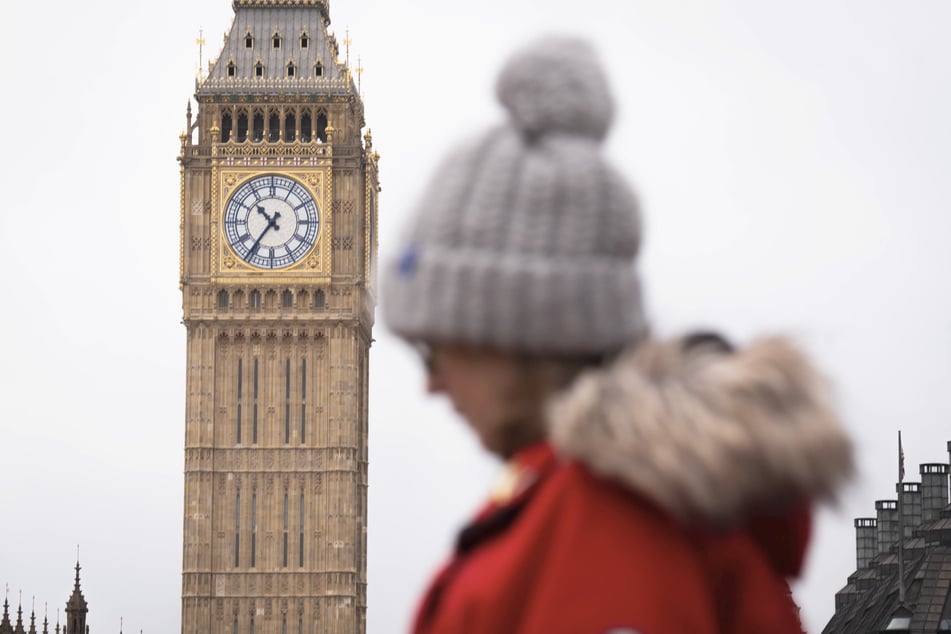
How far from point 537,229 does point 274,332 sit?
60.8 m

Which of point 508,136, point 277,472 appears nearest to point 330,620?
point 277,472

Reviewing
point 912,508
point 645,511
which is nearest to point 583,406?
point 645,511

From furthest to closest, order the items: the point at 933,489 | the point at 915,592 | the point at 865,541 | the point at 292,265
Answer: the point at 865,541 → the point at 933,489 → the point at 292,265 → the point at 915,592

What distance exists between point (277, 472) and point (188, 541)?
9.90 ft

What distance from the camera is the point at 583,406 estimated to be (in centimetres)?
350

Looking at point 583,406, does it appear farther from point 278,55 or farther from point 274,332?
point 278,55

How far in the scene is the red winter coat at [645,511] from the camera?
3.40 m

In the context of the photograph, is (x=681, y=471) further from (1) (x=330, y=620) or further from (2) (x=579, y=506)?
(1) (x=330, y=620)

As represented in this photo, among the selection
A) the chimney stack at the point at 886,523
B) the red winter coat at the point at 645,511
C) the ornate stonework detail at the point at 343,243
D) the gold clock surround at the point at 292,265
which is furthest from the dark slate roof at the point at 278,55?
the red winter coat at the point at 645,511

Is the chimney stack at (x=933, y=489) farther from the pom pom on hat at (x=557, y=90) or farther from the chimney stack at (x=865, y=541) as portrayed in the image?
the pom pom on hat at (x=557, y=90)

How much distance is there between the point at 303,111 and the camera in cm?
6512

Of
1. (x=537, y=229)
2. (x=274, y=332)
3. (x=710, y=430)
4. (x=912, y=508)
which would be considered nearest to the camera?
(x=710, y=430)

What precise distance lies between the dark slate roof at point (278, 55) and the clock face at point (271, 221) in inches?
106

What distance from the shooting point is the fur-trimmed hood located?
11.1 feet
